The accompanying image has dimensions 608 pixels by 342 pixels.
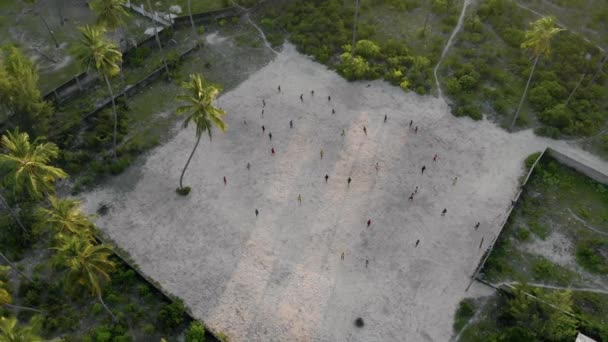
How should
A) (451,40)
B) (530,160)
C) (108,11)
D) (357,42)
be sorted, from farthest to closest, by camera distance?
(451,40) < (357,42) < (108,11) < (530,160)

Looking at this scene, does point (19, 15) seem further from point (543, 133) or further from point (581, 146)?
point (581, 146)

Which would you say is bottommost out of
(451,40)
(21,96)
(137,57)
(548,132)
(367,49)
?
(548,132)

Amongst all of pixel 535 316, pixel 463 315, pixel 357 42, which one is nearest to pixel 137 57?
pixel 357 42

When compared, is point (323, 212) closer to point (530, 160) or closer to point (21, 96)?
point (530, 160)

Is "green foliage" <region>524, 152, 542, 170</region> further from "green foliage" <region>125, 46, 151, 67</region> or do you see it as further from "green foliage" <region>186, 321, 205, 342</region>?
→ "green foliage" <region>125, 46, 151, 67</region>

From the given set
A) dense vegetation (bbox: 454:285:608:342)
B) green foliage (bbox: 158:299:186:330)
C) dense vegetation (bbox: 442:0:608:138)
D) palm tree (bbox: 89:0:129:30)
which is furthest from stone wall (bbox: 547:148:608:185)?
palm tree (bbox: 89:0:129:30)

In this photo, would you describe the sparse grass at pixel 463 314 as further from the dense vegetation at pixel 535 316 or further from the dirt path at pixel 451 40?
the dirt path at pixel 451 40
